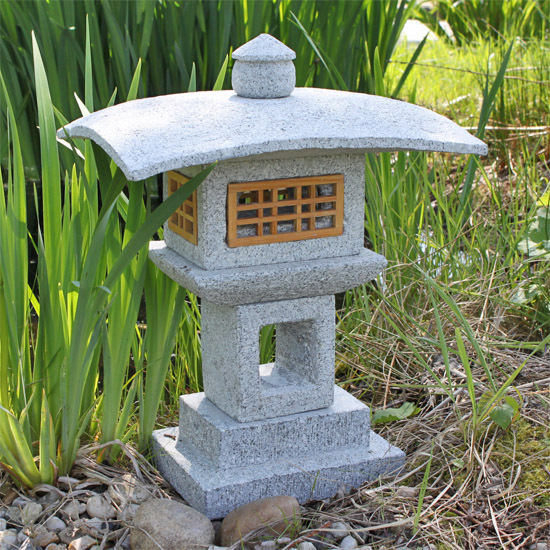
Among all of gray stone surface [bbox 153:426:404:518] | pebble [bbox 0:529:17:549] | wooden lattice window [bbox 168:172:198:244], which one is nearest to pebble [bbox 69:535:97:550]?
pebble [bbox 0:529:17:549]

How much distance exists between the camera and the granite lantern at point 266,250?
1654 mm

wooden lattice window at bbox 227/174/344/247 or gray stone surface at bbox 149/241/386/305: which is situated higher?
wooden lattice window at bbox 227/174/344/247

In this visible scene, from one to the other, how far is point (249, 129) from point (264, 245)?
0.27 metres

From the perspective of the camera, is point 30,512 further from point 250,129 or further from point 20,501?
point 250,129

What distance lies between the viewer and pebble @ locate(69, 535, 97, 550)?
5.67 feet

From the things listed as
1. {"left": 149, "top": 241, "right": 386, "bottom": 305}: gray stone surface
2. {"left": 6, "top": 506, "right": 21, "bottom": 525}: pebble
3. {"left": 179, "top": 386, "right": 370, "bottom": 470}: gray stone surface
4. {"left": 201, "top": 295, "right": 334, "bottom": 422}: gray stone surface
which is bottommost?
{"left": 6, "top": 506, "right": 21, "bottom": 525}: pebble

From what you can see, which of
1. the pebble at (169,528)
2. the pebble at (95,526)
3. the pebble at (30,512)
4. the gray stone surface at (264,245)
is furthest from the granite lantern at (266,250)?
the pebble at (30,512)

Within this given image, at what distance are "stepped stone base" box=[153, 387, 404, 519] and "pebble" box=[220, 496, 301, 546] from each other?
0.30 feet

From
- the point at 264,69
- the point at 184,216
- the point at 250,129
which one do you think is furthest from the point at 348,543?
the point at 264,69

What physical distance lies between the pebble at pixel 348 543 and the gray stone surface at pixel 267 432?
26 cm

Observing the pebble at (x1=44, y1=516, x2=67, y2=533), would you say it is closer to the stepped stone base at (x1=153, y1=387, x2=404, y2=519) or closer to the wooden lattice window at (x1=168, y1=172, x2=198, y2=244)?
the stepped stone base at (x1=153, y1=387, x2=404, y2=519)

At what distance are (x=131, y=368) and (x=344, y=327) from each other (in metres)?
0.67

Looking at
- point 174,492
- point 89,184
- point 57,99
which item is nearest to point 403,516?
point 174,492

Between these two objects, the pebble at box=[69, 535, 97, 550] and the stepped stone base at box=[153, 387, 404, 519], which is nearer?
the pebble at box=[69, 535, 97, 550]
